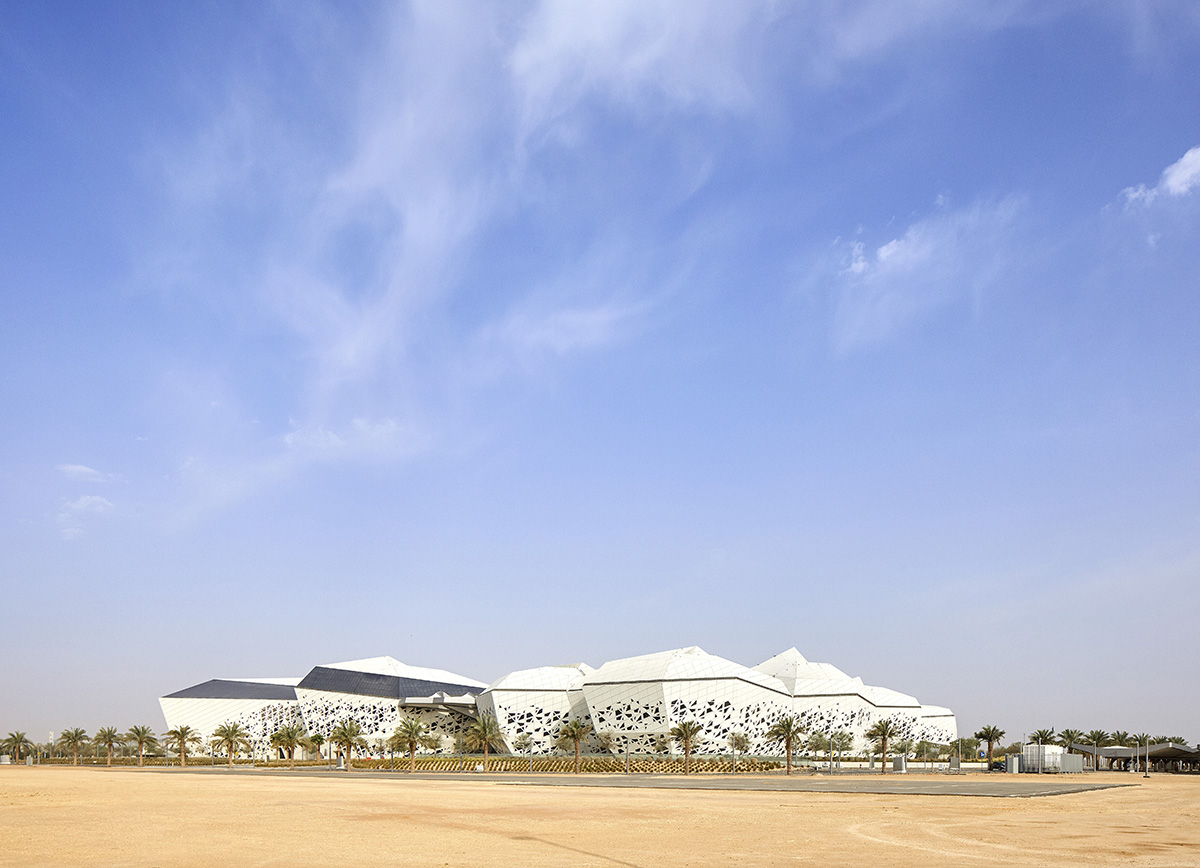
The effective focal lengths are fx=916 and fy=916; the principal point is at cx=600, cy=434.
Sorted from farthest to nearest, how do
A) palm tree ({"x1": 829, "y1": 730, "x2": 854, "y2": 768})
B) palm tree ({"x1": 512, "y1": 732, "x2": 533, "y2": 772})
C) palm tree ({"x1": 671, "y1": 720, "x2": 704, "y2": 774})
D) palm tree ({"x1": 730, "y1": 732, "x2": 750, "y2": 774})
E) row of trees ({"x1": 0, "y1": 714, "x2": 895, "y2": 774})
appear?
palm tree ({"x1": 829, "y1": 730, "x2": 854, "y2": 768})
palm tree ({"x1": 512, "y1": 732, "x2": 533, "y2": 772})
palm tree ({"x1": 730, "y1": 732, "x2": 750, "y2": 774})
row of trees ({"x1": 0, "y1": 714, "x2": 895, "y2": 774})
palm tree ({"x1": 671, "y1": 720, "x2": 704, "y2": 774})

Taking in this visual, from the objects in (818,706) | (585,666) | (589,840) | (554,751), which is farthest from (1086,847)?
(818,706)

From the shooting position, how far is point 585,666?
130 m

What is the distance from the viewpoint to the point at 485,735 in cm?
9206

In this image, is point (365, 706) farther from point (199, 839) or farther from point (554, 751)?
point (199, 839)

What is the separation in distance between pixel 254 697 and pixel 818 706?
81565 millimetres

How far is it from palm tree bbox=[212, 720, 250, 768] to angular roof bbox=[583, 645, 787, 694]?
128 ft

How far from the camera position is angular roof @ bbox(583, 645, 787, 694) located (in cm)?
9836

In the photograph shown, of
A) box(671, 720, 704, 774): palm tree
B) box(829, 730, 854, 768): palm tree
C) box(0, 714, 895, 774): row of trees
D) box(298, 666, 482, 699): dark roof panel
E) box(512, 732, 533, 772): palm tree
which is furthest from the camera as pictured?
box(298, 666, 482, 699): dark roof panel

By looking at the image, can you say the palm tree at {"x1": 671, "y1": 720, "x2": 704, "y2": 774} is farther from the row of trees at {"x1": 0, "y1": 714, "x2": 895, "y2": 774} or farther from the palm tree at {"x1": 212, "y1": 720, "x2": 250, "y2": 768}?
the palm tree at {"x1": 212, "y1": 720, "x2": 250, "y2": 768}

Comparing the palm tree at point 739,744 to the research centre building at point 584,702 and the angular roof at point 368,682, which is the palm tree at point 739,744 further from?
the angular roof at point 368,682

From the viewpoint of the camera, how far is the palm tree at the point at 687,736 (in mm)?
79781

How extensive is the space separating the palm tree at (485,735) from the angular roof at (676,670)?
11.8 metres

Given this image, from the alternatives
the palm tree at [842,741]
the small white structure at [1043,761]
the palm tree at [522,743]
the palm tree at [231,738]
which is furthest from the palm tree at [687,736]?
the palm tree at [231,738]

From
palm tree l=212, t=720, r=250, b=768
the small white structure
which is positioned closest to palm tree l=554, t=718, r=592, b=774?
palm tree l=212, t=720, r=250, b=768
